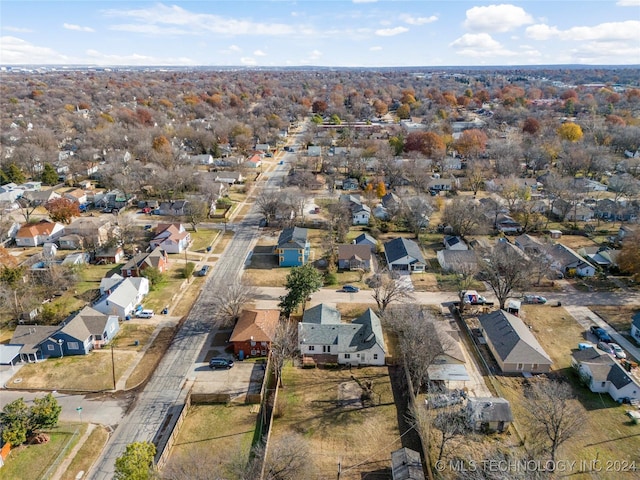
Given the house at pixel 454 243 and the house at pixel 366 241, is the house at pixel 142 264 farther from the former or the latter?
the house at pixel 454 243

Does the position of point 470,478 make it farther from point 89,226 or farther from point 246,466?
point 89,226

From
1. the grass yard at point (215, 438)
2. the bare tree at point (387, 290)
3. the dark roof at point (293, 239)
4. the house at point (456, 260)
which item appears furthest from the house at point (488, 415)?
the dark roof at point (293, 239)

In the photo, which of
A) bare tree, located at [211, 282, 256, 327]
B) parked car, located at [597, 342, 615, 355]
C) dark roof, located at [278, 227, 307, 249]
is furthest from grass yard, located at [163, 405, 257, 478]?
parked car, located at [597, 342, 615, 355]

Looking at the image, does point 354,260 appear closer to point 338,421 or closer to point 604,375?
point 338,421

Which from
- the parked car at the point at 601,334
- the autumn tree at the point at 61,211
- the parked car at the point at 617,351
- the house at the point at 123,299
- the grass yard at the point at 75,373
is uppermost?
the autumn tree at the point at 61,211

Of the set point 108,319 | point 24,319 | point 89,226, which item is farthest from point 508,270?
point 89,226

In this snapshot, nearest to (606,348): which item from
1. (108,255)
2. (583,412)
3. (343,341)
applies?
(583,412)

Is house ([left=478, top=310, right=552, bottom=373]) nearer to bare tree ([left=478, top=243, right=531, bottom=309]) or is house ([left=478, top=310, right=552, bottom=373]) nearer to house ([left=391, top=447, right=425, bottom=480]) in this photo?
bare tree ([left=478, top=243, right=531, bottom=309])
